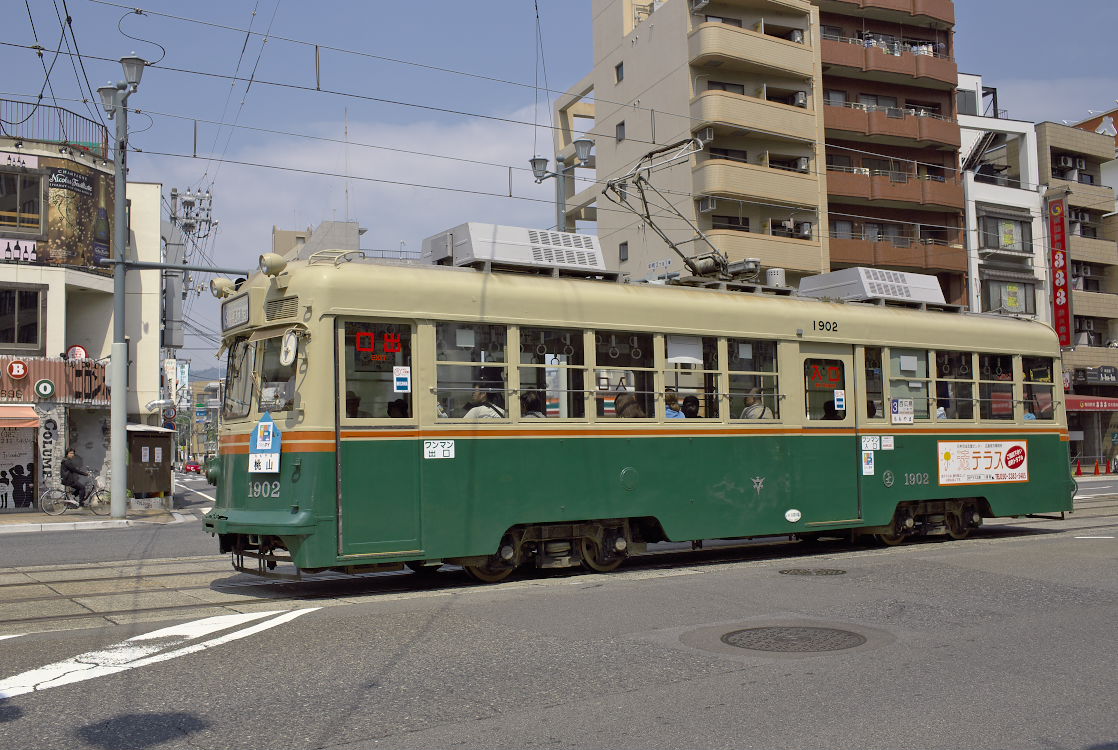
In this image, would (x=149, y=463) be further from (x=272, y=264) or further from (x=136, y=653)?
(x=136, y=653)

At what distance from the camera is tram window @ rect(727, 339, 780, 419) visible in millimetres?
11867

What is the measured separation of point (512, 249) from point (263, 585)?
4221 mm

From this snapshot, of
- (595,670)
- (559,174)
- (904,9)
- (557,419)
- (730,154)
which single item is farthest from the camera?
(904,9)

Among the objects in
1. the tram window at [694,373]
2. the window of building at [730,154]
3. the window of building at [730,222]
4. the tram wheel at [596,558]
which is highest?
the window of building at [730,154]

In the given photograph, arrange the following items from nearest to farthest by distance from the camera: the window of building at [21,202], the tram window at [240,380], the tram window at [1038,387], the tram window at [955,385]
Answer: the tram window at [240,380]
the tram window at [955,385]
the tram window at [1038,387]
the window of building at [21,202]

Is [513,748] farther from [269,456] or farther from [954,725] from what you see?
[269,456]

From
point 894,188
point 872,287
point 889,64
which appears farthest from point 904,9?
point 872,287

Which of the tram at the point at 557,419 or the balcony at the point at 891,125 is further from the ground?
the balcony at the point at 891,125

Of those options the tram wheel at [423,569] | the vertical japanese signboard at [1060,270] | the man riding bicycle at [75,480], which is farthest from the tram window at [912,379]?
the vertical japanese signboard at [1060,270]

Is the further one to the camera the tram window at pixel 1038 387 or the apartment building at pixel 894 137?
the apartment building at pixel 894 137

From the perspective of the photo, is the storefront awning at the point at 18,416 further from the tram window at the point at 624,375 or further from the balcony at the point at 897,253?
the balcony at the point at 897,253

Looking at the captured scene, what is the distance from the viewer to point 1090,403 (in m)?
44.4

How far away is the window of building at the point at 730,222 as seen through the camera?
38.0 metres

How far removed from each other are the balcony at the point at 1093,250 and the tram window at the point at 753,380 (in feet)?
132
